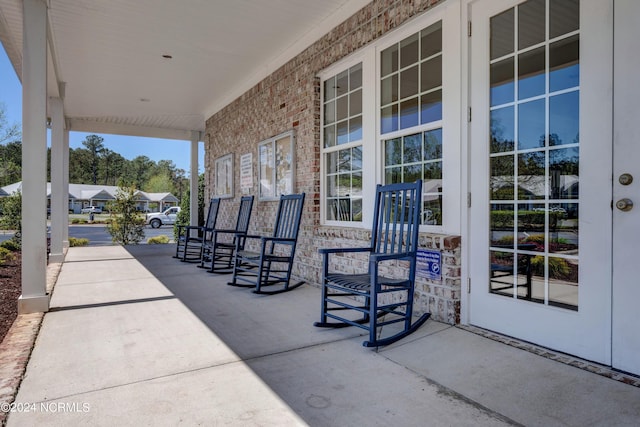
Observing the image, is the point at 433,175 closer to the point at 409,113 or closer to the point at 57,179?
the point at 409,113

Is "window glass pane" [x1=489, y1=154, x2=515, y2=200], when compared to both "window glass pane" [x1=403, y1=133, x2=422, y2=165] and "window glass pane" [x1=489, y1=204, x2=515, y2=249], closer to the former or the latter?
"window glass pane" [x1=489, y1=204, x2=515, y2=249]

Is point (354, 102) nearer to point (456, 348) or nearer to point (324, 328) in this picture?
point (324, 328)

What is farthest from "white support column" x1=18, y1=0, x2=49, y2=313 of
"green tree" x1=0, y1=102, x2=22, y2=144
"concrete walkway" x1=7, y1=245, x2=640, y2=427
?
"green tree" x1=0, y1=102, x2=22, y2=144

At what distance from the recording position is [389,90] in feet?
12.3

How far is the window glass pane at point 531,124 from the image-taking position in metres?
2.51

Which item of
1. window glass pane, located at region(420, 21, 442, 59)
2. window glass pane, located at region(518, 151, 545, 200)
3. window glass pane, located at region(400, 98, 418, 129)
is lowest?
window glass pane, located at region(518, 151, 545, 200)

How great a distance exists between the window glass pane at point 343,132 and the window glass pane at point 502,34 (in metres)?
1.82

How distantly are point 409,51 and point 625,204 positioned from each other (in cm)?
217

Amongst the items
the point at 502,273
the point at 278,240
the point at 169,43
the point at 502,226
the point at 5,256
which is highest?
the point at 169,43

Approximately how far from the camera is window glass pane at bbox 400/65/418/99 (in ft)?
11.3

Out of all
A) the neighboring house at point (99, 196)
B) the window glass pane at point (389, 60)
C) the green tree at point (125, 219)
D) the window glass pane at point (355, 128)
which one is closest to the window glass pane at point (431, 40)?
the window glass pane at point (389, 60)

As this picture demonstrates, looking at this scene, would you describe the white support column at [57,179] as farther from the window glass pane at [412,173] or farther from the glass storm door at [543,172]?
the glass storm door at [543,172]

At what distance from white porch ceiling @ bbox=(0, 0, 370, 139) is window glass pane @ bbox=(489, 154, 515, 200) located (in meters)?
2.27

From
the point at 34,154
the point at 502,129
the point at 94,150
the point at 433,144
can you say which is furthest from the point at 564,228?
the point at 94,150
